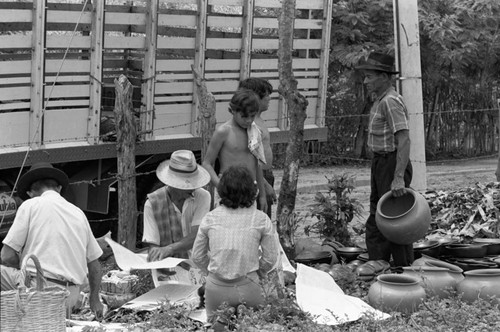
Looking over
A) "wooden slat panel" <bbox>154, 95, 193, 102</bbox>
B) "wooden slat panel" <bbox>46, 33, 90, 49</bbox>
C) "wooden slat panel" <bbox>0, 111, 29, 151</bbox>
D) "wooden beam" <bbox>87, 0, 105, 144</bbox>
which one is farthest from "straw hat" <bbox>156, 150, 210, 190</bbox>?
"wooden slat panel" <bbox>154, 95, 193, 102</bbox>

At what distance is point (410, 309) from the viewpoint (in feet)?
23.0

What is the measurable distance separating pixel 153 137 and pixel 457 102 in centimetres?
1417

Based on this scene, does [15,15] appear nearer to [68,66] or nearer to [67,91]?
[68,66]

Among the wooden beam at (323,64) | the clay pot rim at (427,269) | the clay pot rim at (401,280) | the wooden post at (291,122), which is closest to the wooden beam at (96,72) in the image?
the wooden post at (291,122)

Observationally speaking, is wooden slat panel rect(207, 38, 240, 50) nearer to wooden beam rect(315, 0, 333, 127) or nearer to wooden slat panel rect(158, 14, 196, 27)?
wooden slat panel rect(158, 14, 196, 27)

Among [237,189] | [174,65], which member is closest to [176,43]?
[174,65]

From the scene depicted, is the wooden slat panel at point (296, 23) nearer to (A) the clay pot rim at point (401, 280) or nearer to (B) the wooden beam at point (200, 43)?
(B) the wooden beam at point (200, 43)

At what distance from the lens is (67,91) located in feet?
32.7

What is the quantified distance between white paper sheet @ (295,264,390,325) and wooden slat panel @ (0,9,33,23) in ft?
12.3

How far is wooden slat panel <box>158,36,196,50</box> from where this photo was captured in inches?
426

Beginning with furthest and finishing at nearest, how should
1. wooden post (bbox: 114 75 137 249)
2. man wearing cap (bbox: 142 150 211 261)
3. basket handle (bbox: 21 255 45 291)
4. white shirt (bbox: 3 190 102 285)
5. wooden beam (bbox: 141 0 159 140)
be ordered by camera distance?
1. wooden beam (bbox: 141 0 159 140)
2. wooden post (bbox: 114 75 137 249)
3. man wearing cap (bbox: 142 150 211 261)
4. white shirt (bbox: 3 190 102 285)
5. basket handle (bbox: 21 255 45 291)

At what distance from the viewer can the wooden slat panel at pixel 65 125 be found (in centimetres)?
983

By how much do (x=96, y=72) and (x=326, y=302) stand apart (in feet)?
13.8

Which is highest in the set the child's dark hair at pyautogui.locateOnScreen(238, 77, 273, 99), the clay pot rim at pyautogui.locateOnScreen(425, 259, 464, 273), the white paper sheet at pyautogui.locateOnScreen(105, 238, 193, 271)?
the child's dark hair at pyautogui.locateOnScreen(238, 77, 273, 99)
